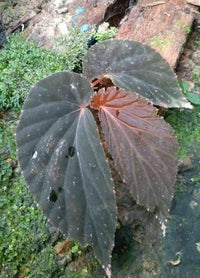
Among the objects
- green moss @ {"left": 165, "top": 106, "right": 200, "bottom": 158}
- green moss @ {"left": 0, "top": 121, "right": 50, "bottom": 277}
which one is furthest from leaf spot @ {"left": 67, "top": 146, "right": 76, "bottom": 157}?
green moss @ {"left": 165, "top": 106, "right": 200, "bottom": 158}

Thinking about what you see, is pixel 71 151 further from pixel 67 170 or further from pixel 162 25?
pixel 162 25

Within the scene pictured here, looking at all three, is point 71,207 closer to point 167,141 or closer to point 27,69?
point 167,141

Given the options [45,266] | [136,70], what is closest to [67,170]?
[45,266]

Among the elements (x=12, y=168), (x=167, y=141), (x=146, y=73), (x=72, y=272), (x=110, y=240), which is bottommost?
(x=72, y=272)

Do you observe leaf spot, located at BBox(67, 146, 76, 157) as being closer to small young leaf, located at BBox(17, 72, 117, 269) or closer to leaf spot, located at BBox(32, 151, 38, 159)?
small young leaf, located at BBox(17, 72, 117, 269)

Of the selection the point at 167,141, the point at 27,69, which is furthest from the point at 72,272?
the point at 27,69

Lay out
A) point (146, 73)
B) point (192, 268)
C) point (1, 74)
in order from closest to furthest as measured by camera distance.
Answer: point (192, 268) < point (146, 73) < point (1, 74)

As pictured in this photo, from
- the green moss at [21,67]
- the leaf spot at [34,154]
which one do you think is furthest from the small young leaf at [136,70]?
the leaf spot at [34,154]
